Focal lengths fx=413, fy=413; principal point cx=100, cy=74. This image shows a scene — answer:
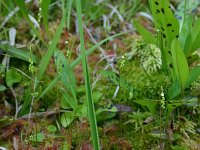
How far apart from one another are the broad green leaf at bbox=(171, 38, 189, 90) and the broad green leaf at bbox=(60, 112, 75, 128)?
40 centimetres

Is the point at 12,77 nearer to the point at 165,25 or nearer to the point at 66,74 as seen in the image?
the point at 66,74

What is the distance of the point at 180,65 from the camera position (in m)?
1.38

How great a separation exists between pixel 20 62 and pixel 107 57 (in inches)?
15.1

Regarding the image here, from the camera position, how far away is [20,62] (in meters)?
1.82

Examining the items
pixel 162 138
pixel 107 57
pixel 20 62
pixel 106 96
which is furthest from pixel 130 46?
pixel 162 138

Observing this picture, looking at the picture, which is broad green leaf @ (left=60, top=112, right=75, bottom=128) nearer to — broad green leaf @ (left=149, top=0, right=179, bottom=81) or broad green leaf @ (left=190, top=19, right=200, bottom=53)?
broad green leaf @ (left=149, top=0, right=179, bottom=81)

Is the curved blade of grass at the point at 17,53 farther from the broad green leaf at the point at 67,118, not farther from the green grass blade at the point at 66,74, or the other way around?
the broad green leaf at the point at 67,118

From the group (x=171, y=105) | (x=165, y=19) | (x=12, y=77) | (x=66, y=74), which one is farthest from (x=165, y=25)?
(x=12, y=77)

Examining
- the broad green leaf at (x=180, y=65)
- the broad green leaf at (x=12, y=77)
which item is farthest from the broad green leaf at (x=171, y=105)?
the broad green leaf at (x=12, y=77)

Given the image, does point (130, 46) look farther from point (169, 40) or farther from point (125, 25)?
point (169, 40)

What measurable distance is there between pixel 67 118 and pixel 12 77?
31cm

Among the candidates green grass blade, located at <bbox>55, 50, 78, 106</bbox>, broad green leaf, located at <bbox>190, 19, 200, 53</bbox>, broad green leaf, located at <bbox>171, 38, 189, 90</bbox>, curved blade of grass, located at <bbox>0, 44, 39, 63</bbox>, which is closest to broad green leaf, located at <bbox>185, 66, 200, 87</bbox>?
broad green leaf, located at <bbox>171, 38, 189, 90</bbox>

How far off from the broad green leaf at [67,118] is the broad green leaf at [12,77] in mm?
257

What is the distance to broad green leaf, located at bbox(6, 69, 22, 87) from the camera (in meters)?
1.63
